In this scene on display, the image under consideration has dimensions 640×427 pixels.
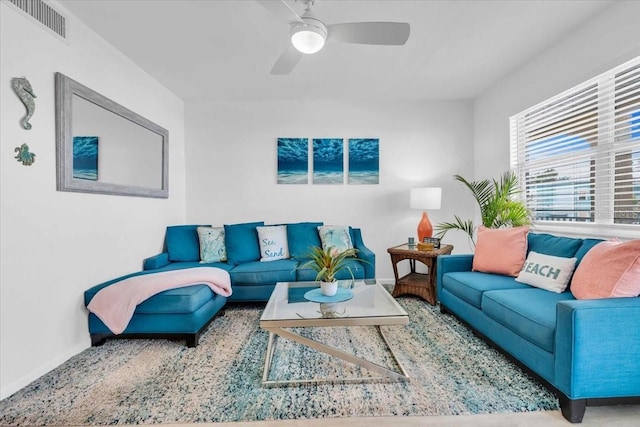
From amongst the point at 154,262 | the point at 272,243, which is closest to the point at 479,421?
the point at 272,243

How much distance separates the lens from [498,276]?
8.87 feet

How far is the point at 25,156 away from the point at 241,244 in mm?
2039

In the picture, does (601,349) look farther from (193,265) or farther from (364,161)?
(193,265)

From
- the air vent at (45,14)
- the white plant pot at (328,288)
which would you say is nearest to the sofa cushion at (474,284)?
the white plant pot at (328,288)

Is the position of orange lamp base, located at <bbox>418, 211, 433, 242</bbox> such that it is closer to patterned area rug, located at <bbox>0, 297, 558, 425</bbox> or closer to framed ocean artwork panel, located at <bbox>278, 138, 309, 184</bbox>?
patterned area rug, located at <bbox>0, 297, 558, 425</bbox>

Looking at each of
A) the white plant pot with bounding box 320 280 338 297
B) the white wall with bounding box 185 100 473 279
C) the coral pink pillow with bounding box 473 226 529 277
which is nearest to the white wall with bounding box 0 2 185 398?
the white wall with bounding box 185 100 473 279

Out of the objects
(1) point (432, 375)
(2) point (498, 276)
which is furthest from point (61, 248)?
(2) point (498, 276)

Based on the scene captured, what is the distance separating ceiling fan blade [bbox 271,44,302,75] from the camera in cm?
231

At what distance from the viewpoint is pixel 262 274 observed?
319 cm

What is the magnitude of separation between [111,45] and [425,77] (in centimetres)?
316

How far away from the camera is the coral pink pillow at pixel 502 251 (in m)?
2.67

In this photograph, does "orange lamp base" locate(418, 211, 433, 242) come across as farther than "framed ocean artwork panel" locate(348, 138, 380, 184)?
No

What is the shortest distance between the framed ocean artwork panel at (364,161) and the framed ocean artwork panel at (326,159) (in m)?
0.19

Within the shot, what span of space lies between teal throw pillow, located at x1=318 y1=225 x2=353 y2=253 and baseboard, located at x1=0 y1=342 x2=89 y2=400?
7.93 feet
